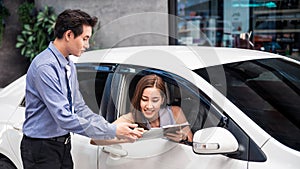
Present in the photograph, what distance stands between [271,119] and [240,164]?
0.38 metres

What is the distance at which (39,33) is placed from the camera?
763 centimetres

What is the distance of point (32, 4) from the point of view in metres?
7.96

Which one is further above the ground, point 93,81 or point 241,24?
point 241,24

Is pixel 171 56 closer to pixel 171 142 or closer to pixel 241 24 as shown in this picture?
pixel 171 142

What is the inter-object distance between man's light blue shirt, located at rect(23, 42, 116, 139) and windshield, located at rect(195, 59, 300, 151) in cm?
73

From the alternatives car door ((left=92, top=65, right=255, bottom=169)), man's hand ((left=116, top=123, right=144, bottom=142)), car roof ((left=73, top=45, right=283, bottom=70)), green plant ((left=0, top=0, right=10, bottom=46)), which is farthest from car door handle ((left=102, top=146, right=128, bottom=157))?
green plant ((left=0, top=0, right=10, bottom=46))

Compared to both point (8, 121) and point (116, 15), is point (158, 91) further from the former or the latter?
point (116, 15)

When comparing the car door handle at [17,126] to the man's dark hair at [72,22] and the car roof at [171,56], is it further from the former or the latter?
the man's dark hair at [72,22]

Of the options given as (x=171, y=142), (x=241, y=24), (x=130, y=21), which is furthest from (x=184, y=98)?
(x=241, y=24)

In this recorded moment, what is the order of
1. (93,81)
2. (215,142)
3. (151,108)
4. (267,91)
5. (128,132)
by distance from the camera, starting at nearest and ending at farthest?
(215,142)
(128,132)
(151,108)
(267,91)
(93,81)

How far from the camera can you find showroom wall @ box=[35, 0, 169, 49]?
700 cm

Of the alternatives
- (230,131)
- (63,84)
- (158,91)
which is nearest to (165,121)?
(158,91)

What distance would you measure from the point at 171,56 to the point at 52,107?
3.06 ft

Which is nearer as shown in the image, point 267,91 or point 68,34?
point 68,34
